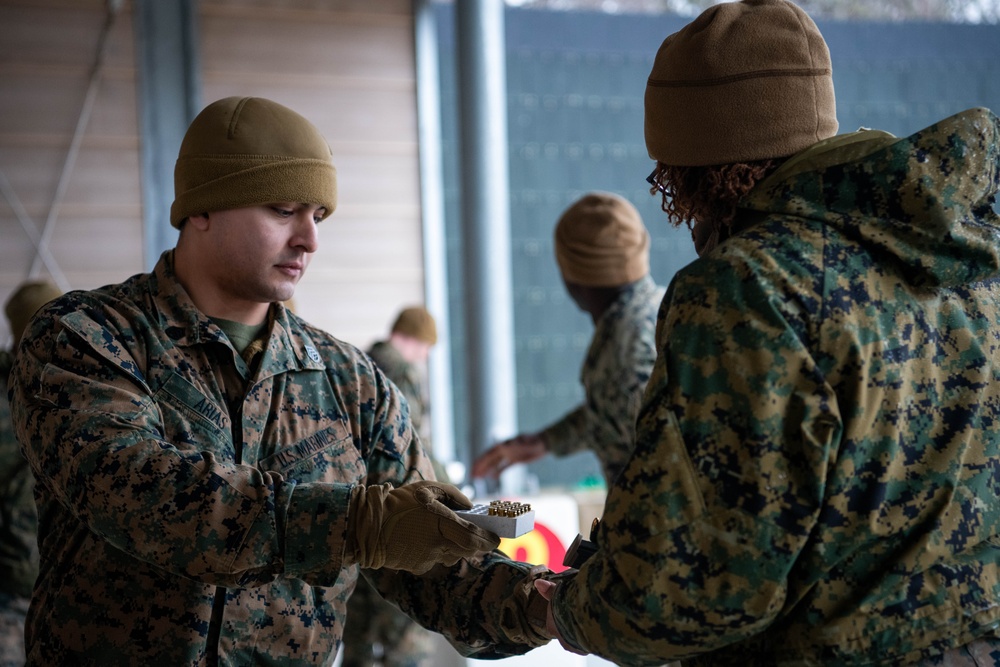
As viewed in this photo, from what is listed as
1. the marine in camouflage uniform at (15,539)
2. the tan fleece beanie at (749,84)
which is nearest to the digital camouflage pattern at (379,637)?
the marine in camouflage uniform at (15,539)

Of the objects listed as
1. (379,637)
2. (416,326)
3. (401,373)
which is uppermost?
(416,326)

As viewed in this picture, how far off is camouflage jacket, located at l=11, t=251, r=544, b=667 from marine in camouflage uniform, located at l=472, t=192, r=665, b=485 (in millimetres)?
1607

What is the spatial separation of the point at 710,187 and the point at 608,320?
2157 millimetres

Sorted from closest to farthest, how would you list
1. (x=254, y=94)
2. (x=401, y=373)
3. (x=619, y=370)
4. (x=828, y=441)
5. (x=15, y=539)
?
(x=828, y=441) → (x=15, y=539) → (x=619, y=370) → (x=401, y=373) → (x=254, y=94)

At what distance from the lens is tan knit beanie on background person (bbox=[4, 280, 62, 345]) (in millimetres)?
3887

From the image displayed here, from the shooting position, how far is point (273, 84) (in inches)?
286

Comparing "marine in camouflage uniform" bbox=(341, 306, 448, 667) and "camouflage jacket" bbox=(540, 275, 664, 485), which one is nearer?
"camouflage jacket" bbox=(540, 275, 664, 485)

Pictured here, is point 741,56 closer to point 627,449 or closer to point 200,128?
point 200,128

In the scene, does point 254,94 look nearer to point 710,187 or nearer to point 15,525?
point 15,525

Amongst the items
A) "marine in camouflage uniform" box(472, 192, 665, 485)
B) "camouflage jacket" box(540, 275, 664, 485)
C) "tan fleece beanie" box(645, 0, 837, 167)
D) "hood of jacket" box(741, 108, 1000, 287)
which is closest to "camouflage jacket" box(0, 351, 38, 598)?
"marine in camouflage uniform" box(472, 192, 665, 485)

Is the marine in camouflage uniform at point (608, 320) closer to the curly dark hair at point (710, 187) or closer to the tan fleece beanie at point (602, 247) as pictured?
the tan fleece beanie at point (602, 247)

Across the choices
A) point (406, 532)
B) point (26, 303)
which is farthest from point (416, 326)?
point (406, 532)

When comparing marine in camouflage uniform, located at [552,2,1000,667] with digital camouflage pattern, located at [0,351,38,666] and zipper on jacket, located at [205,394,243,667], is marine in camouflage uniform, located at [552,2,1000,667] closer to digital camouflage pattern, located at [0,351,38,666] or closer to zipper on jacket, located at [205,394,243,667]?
zipper on jacket, located at [205,394,243,667]

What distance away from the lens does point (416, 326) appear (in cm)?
592
